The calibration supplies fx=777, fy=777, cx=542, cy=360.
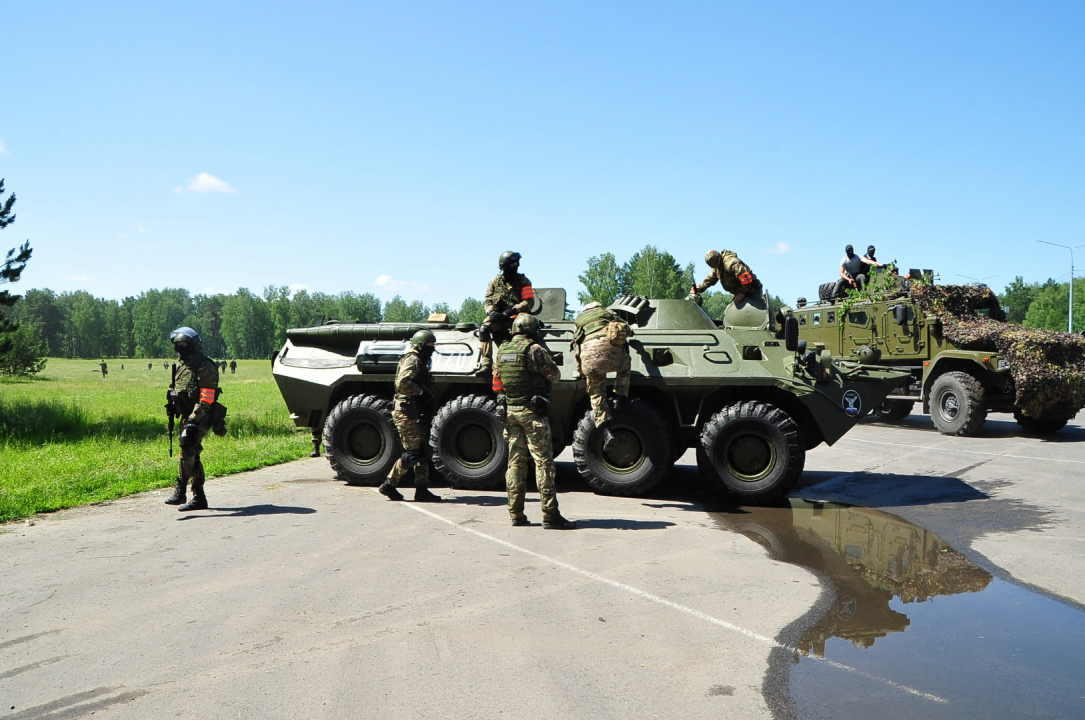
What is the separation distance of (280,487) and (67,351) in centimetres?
12339

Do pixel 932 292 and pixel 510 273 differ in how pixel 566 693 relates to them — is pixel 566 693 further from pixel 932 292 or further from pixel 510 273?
pixel 932 292

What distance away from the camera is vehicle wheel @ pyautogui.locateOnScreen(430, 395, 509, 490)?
8.30m

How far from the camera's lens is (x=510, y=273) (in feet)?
28.2

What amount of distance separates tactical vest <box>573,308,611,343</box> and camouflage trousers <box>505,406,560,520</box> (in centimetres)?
124

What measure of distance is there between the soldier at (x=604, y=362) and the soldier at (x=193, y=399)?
360 centimetres

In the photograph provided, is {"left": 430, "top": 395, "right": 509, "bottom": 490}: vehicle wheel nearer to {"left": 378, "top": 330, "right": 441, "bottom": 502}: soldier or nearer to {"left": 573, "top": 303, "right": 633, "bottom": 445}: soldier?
{"left": 378, "top": 330, "right": 441, "bottom": 502}: soldier

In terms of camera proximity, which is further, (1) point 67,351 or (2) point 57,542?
(1) point 67,351

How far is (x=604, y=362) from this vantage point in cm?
748

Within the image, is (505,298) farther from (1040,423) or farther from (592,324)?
(1040,423)

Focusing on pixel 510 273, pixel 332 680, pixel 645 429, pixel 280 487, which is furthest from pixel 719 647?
pixel 280 487

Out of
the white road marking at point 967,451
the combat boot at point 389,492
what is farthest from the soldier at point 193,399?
the white road marking at point 967,451

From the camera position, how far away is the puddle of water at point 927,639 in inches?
130

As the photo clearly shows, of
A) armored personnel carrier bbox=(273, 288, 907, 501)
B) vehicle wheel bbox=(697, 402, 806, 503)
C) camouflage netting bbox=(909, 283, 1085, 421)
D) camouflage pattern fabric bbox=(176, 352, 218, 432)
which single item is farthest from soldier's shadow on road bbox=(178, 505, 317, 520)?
camouflage netting bbox=(909, 283, 1085, 421)

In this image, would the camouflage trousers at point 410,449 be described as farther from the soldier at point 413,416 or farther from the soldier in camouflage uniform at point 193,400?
the soldier in camouflage uniform at point 193,400
